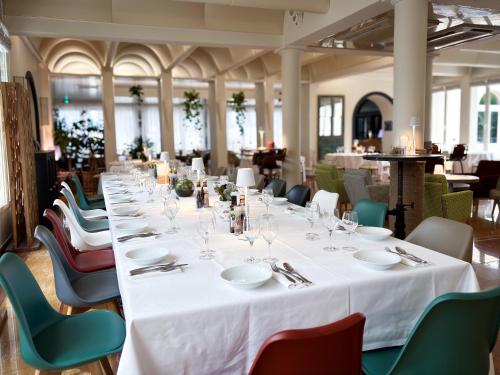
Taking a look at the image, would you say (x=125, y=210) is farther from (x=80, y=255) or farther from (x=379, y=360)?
(x=379, y=360)

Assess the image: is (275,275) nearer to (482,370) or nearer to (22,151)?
(482,370)

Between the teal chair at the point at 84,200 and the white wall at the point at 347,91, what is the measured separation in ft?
37.1

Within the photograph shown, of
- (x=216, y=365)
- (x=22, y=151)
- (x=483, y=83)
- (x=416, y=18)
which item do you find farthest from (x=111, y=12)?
(x=483, y=83)

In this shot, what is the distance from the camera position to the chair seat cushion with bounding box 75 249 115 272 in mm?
3459

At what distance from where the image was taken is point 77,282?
10.4 feet

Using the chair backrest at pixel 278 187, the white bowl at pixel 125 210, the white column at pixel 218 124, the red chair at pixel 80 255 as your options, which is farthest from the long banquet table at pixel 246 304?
the white column at pixel 218 124

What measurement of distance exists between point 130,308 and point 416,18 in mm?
5390

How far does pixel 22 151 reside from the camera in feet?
20.6

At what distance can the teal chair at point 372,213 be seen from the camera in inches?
138

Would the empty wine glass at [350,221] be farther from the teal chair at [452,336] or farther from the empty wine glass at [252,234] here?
the teal chair at [452,336]

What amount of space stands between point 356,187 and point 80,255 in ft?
15.6

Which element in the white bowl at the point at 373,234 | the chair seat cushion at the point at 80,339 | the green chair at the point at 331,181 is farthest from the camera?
the green chair at the point at 331,181

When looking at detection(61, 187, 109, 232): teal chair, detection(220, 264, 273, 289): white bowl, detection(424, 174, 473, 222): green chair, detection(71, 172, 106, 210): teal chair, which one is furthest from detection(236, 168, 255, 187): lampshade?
detection(424, 174, 473, 222): green chair

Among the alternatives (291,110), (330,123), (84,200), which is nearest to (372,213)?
(84,200)
